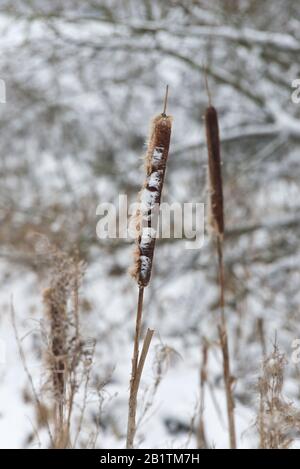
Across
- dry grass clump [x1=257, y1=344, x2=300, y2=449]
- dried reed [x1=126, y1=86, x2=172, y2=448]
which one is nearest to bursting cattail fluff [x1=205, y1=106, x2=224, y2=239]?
dried reed [x1=126, y1=86, x2=172, y2=448]

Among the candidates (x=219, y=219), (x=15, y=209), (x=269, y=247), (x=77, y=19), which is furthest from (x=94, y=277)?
(x=219, y=219)

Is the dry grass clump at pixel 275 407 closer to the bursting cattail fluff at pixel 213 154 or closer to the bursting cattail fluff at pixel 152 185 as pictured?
the bursting cattail fluff at pixel 152 185

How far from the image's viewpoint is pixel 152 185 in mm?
1652

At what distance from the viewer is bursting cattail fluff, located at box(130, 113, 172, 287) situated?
1639 millimetres

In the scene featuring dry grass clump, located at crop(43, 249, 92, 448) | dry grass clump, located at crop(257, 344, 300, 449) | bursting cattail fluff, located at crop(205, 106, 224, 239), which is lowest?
dry grass clump, located at crop(257, 344, 300, 449)

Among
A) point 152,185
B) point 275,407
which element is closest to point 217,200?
point 152,185

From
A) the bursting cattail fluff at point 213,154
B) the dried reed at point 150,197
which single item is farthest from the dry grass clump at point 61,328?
the bursting cattail fluff at point 213,154

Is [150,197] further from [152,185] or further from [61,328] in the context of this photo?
[61,328]

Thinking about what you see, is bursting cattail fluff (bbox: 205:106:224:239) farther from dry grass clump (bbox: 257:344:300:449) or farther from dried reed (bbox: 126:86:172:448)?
dry grass clump (bbox: 257:344:300:449)

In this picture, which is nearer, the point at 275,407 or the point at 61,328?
the point at 275,407

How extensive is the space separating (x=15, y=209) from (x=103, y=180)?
1.41 metres

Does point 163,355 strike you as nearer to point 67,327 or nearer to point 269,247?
point 67,327

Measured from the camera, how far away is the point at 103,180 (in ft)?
24.2

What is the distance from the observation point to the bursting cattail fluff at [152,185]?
1.64 meters
